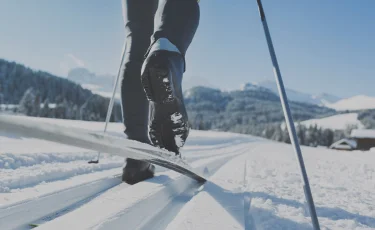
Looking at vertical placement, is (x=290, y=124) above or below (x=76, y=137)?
above

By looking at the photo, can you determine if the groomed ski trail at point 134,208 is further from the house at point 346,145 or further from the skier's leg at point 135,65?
the house at point 346,145

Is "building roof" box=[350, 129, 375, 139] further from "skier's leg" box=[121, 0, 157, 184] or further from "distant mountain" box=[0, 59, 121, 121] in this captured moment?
"skier's leg" box=[121, 0, 157, 184]

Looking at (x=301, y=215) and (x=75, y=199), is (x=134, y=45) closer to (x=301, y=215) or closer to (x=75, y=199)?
(x=75, y=199)

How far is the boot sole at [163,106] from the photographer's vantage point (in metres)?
1.00

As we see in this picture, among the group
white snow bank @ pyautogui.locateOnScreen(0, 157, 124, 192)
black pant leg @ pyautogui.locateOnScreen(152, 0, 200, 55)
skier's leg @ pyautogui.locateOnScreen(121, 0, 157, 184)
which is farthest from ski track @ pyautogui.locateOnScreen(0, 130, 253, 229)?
black pant leg @ pyautogui.locateOnScreen(152, 0, 200, 55)

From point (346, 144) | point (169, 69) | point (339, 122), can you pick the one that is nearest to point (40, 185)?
point (169, 69)

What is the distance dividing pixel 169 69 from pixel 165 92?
81mm

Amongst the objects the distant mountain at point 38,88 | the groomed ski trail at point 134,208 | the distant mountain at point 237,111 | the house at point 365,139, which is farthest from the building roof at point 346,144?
the distant mountain at point 237,111

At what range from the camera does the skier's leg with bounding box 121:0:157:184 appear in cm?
142

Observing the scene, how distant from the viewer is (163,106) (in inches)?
42.0

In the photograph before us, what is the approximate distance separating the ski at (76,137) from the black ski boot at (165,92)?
0.08m

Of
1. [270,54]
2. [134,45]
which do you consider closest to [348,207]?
[270,54]

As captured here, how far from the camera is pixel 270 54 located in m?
1.10

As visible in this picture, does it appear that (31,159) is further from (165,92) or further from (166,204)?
(165,92)
